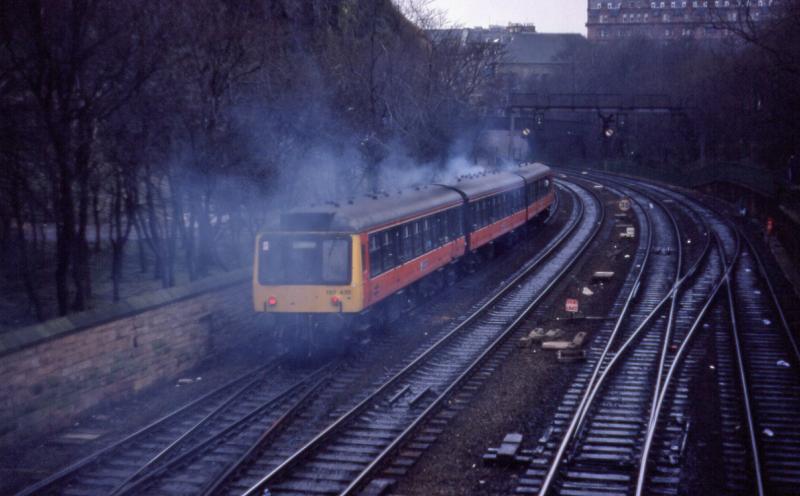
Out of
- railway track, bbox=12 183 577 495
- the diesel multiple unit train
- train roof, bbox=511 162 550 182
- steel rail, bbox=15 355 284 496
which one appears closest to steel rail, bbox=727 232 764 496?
railway track, bbox=12 183 577 495

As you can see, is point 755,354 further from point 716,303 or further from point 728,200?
point 728,200

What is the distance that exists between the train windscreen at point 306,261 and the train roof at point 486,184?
9345 millimetres

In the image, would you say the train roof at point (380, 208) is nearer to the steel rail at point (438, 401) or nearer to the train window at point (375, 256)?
the train window at point (375, 256)

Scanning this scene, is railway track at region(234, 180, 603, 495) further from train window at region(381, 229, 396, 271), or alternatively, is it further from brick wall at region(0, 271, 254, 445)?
brick wall at region(0, 271, 254, 445)

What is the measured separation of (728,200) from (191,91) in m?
35.8

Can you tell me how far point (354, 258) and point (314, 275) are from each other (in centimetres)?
81

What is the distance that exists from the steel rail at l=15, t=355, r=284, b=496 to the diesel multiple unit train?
148 cm

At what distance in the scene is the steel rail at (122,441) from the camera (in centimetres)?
988

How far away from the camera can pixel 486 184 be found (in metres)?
Result: 27.5

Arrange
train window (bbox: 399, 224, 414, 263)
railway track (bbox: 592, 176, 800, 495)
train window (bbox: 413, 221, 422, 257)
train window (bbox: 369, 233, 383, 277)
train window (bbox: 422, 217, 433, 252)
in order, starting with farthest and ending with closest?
train window (bbox: 422, 217, 433, 252)
train window (bbox: 413, 221, 422, 257)
train window (bbox: 399, 224, 414, 263)
train window (bbox: 369, 233, 383, 277)
railway track (bbox: 592, 176, 800, 495)

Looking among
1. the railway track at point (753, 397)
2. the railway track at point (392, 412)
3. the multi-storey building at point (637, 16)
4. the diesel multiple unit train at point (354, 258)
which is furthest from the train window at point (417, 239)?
the multi-storey building at point (637, 16)

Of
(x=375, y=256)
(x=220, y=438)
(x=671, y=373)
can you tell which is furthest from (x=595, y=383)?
(x=220, y=438)

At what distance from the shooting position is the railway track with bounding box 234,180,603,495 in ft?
33.7

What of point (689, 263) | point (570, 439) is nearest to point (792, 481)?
point (570, 439)
